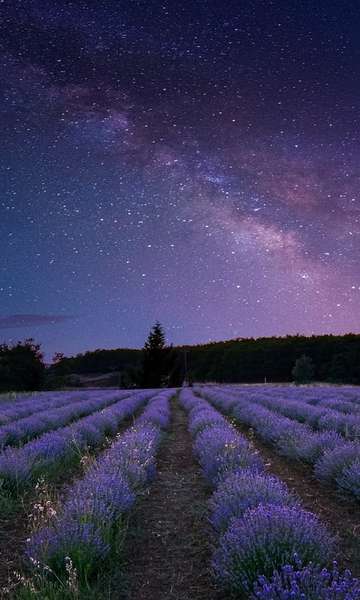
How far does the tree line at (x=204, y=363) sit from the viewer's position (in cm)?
4862

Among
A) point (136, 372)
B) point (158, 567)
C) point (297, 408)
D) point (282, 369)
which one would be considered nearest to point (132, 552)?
point (158, 567)

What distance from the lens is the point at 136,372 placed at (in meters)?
48.3

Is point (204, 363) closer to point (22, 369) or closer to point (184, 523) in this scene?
point (22, 369)

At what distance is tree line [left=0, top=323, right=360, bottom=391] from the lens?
160ft

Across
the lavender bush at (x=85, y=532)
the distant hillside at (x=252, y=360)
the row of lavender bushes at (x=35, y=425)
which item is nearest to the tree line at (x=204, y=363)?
the distant hillside at (x=252, y=360)

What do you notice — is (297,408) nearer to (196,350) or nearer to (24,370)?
(24,370)

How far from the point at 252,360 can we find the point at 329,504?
222 feet

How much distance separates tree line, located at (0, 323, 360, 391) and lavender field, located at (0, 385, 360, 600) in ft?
137

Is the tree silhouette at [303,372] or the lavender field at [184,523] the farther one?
the tree silhouette at [303,372]

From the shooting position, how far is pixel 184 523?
4.00m

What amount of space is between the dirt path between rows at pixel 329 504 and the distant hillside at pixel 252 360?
1686 inches

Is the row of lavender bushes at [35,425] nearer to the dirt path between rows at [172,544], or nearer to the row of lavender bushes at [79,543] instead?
the dirt path between rows at [172,544]

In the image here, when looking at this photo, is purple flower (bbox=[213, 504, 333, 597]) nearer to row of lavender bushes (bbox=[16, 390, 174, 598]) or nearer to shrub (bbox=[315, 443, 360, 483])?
row of lavender bushes (bbox=[16, 390, 174, 598])

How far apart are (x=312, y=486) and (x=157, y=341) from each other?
146ft
